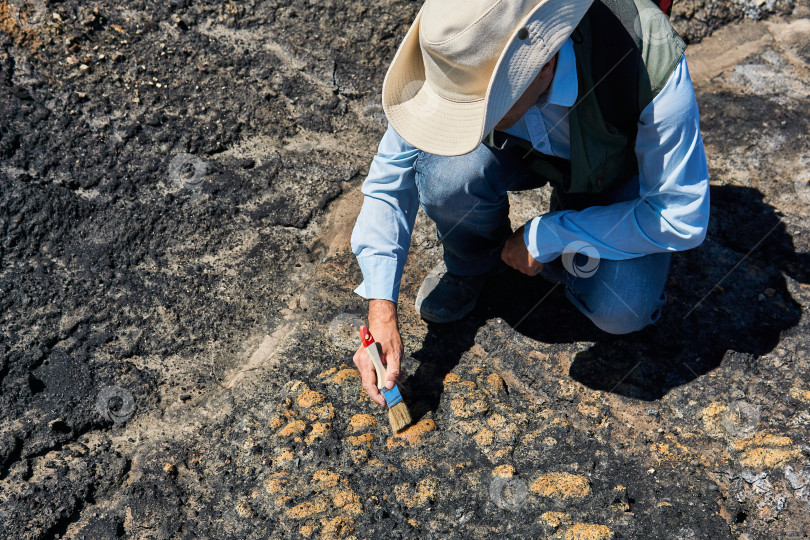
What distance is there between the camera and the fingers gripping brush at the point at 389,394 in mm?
1780

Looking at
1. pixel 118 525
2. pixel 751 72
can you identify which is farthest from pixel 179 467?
pixel 751 72

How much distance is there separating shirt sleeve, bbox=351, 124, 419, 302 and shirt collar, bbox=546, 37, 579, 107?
473 mm

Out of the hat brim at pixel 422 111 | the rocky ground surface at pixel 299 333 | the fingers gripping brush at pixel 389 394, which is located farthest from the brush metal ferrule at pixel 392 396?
the hat brim at pixel 422 111

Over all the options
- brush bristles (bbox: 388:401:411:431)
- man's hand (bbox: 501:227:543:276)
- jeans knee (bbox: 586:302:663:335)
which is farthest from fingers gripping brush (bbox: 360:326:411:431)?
jeans knee (bbox: 586:302:663:335)

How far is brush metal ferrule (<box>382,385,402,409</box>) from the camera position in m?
1.81

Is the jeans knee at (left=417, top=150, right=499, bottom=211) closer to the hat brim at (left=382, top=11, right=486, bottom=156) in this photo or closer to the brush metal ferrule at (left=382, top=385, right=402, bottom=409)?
the hat brim at (left=382, top=11, right=486, bottom=156)

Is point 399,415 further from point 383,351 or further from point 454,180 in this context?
point 454,180

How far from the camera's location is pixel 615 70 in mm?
1573

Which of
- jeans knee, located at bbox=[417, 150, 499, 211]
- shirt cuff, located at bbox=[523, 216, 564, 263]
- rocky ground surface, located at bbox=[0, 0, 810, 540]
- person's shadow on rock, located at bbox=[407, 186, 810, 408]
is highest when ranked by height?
jeans knee, located at bbox=[417, 150, 499, 211]

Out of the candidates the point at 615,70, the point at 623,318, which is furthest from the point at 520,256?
the point at 615,70

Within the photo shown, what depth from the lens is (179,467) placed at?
185 cm

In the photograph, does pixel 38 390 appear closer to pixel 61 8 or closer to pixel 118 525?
pixel 118 525

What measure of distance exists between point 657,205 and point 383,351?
0.82m

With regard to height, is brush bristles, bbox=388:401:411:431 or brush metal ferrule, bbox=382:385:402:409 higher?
brush metal ferrule, bbox=382:385:402:409
